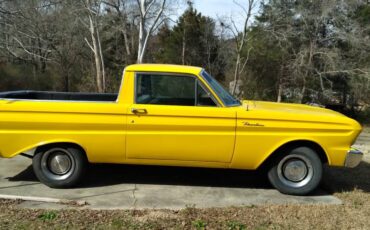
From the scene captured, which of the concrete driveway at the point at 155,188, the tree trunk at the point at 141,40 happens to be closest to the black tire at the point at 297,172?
the concrete driveway at the point at 155,188

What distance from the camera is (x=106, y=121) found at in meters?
5.52

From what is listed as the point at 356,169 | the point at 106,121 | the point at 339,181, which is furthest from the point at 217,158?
the point at 356,169

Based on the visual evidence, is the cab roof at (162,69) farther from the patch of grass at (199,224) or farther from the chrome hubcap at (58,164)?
the patch of grass at (199,224)

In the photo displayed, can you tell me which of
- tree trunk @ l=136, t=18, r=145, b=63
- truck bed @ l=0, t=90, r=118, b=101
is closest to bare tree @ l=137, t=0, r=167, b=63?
tree trunk @ l=136, t=18, r=145, b=63

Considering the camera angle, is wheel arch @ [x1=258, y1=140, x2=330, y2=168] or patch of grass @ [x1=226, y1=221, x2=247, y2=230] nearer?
patch of grass @ [x1=226, y1=221, x2=247, y2=230]

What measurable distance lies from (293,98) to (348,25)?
419 cm

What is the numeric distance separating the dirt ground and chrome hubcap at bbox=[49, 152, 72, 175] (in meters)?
0.78

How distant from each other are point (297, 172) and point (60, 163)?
11.0ft

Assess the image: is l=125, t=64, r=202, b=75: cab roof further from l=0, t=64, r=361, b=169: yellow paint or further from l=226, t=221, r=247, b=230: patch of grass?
l=226, t=221, r=247, b=230: patch of grass

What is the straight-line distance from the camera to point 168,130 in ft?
18.1

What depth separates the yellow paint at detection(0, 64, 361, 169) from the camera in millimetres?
5500

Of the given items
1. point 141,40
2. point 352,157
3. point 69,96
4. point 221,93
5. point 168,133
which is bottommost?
point 352,157

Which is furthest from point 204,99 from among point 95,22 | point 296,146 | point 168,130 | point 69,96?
point 95,22

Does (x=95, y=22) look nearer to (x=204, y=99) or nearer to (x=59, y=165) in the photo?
(x=59, y=165)
